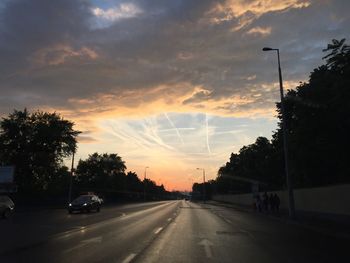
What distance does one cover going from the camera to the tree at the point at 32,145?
205 feet

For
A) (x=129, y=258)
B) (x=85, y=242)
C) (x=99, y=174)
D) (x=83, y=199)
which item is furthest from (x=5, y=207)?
(x=99, y=174)

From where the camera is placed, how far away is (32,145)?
208 feet

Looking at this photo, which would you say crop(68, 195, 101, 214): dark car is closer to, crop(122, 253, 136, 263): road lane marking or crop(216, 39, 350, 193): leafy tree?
crop(216, 39, 350, 193): leafy tree

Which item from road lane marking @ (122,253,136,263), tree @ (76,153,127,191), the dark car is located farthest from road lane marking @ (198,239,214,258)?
tree @ (76,153,127,191)

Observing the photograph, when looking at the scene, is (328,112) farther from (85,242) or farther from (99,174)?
(99,174)

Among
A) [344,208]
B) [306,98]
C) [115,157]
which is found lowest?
[344,208]

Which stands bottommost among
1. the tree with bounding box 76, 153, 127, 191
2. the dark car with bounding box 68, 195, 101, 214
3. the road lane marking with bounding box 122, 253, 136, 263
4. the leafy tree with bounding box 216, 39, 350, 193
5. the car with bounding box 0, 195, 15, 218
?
the road lane marking with bounding box 122, 253, 136, 263

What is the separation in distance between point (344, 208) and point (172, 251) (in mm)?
22494

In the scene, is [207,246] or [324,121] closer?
[207,246]

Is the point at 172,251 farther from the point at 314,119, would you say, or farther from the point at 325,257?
the point at 314,119

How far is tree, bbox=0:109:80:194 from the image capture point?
2458 inches

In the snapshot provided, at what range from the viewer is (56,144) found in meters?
65.6

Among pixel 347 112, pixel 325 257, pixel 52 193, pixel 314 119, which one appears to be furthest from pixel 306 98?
pixel 52 193

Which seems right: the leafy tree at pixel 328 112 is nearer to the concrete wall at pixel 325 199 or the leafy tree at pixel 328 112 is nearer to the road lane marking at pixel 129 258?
the concrete wall at pixel 325 199
